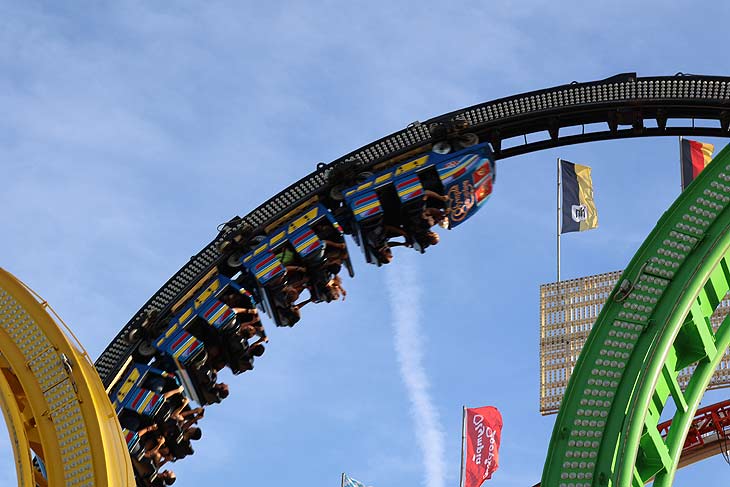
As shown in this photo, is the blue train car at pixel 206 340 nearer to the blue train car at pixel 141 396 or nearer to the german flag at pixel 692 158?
the blue train car at pixel 141 396

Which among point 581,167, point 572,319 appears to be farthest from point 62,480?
point 572,319

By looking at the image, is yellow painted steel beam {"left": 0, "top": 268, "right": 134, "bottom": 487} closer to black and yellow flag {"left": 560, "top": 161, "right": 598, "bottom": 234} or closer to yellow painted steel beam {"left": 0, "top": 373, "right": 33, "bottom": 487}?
yellow painted steel beam {"left": 0, "top": 373, "right": 33, "bottom": 487}

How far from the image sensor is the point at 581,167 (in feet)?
152

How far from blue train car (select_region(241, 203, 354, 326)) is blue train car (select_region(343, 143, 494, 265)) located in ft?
1.48

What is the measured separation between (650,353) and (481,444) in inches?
927

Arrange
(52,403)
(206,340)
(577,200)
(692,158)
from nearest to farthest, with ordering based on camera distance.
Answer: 1. (52,403)
2. (206,340)
3. (692,158)
4. (577,200)

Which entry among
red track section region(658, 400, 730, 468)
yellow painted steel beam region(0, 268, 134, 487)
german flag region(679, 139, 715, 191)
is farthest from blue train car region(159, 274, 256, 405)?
red track section region(658, 400, 730, 468)

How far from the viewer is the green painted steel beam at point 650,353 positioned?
49.2 feet

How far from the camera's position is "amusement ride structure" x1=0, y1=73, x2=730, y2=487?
15.9m

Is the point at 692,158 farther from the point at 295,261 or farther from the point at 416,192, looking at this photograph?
the point at 295,261

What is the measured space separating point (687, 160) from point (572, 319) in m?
27.7

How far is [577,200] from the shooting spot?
4569 centimetres

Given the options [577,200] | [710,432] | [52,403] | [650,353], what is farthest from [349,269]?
[577,200]

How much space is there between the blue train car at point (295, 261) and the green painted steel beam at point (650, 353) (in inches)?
239
